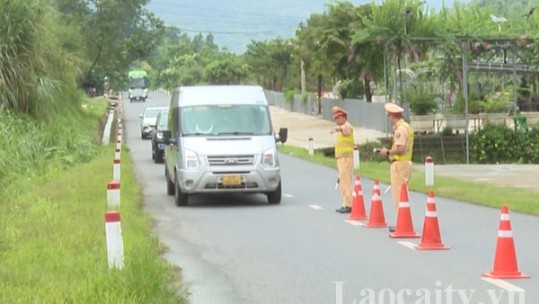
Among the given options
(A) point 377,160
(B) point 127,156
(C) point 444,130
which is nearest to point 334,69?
(C) point 444,130

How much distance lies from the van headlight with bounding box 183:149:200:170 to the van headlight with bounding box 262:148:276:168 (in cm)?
123

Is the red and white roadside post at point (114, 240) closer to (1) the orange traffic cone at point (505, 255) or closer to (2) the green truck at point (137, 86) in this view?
(1) the orange traffic cone at point (505, 255)

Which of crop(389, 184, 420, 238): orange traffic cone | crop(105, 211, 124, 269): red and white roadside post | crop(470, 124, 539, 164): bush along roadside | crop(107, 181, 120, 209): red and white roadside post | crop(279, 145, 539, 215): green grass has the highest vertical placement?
crop(105, 211, 124, 269): red and white roadside post

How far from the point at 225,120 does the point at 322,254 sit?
8116 millimetres

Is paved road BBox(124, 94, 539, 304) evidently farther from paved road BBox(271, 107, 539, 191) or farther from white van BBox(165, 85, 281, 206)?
paved road BBox(271, 107, 539, 191)

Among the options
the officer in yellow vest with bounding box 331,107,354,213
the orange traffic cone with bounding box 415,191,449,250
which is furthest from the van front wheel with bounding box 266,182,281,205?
the orange traffic cone with bounding box 415,191,449,250

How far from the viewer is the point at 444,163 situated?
46.6m

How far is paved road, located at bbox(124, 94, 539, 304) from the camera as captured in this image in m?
10.7

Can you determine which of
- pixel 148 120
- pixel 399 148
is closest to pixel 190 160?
pixel 399 148

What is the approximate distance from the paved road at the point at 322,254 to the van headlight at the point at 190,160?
815 mm

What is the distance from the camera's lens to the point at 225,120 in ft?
70.1

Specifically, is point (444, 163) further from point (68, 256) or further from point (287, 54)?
point (287, 54)

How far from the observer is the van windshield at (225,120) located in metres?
21.2

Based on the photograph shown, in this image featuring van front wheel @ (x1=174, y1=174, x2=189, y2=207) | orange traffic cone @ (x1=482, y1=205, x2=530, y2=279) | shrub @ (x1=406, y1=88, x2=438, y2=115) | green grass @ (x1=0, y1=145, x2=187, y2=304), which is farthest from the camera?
shrub @ (x1=406, y1=88, x2=438, y2=115)
